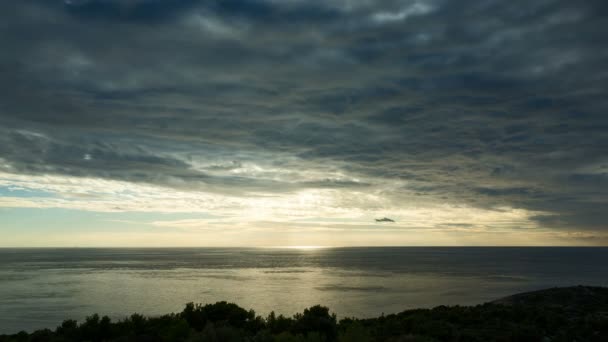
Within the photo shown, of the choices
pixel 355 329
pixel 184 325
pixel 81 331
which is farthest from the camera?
pixel 81 331

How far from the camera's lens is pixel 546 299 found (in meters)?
39.5

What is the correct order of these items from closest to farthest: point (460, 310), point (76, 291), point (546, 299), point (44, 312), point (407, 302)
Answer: point (460, 310) < point (546, 299) < point (44, 312) < point (407, 302) < point (76, 291)

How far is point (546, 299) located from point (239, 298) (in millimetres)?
44669

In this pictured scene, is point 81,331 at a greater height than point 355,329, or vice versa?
point 355,329

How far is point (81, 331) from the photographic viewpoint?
59.0 ft

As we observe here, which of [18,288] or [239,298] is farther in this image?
[18,288]

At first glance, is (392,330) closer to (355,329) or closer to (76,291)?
(355,329)

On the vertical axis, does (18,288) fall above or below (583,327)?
below

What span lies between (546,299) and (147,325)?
35937 millimetres

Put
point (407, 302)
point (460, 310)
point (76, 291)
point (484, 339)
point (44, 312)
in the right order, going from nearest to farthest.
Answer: point (484, 339) → point (460, 310) → point (44, 312) → point (407, 302) → point (76, 291)

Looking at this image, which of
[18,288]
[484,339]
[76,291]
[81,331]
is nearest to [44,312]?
[76,291]

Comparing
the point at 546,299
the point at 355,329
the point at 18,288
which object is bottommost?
the point at 18,288

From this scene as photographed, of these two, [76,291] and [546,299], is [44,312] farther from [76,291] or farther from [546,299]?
[546,299]

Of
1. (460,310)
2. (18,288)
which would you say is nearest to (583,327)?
(460,310)
